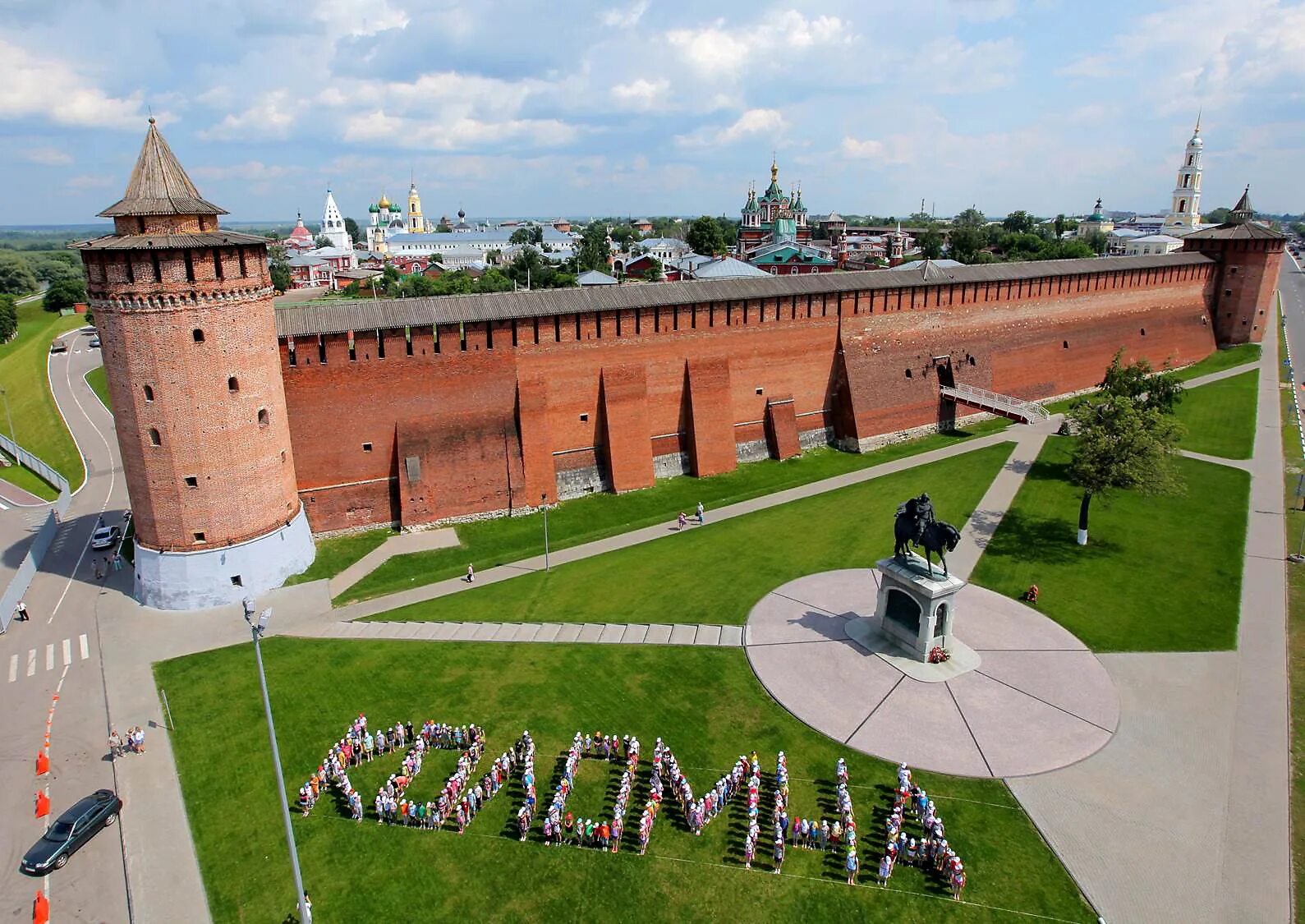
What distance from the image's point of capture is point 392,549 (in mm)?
24281

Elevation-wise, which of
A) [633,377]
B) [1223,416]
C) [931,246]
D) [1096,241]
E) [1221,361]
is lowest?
[1223,416]

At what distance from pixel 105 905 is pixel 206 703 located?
207 inches

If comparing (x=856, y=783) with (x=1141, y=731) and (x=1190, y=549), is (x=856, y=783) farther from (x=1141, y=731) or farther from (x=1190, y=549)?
(x=1190, y=549)

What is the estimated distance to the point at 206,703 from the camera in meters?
16.8

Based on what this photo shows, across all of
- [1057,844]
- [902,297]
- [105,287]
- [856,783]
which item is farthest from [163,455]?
[902,297]

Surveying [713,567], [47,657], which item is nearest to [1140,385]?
[713,567]

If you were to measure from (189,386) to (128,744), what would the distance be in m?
8.82

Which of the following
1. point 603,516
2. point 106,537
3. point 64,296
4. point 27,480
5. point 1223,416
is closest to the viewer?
point 106,537

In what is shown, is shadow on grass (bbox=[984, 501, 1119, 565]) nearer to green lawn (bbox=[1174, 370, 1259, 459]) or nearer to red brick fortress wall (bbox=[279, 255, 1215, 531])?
red brick fortress wall (bbox=[279, 255, 1215, 531])

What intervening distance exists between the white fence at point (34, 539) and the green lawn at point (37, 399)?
2.13ft

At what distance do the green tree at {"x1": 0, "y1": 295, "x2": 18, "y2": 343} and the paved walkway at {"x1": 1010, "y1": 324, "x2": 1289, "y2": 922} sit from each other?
7668 cm

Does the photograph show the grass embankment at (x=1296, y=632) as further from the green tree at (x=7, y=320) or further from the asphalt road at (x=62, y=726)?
the green tree at (x=7, y=320)

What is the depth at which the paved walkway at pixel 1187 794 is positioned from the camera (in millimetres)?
11844

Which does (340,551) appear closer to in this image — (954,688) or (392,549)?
(392,549)
